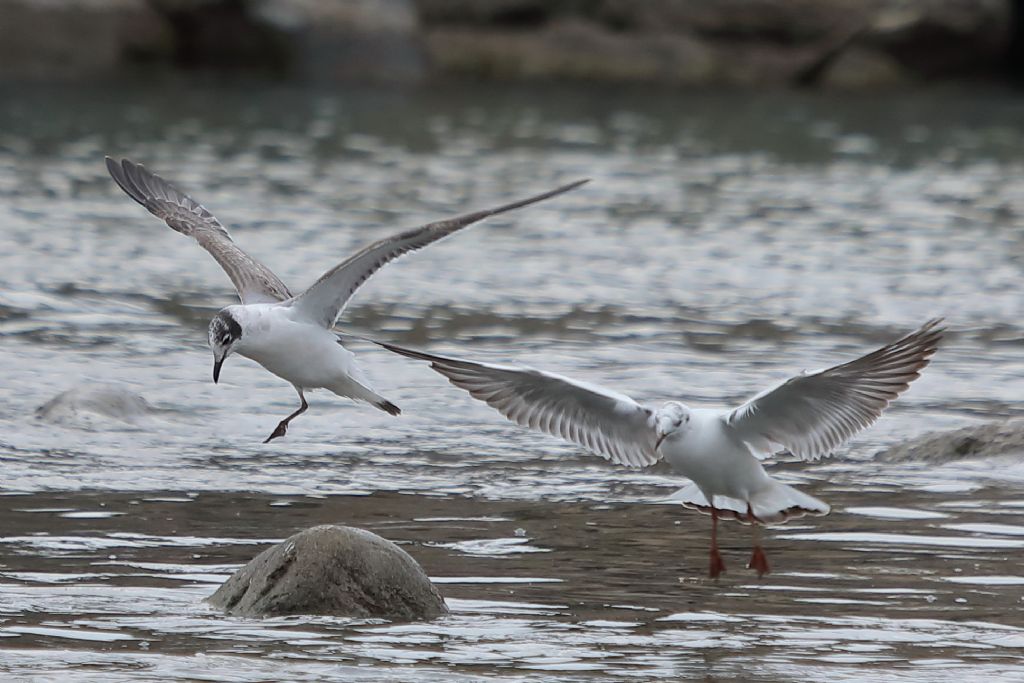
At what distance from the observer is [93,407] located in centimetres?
1076

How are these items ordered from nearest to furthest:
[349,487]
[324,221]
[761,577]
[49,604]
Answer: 1. [49,604]
2. [761,577]
3. [349,487]
4. [324,221]

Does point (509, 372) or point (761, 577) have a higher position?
point (509, 372)

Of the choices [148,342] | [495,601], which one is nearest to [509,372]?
[495,601]

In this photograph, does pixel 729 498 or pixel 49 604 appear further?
pixel 729 498

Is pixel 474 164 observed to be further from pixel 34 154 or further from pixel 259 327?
pixel 259 327

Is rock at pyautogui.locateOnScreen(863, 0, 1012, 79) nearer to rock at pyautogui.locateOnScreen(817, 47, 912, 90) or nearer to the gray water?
rock at pyautogui.locateOnScreen(817, 47, 912, 90)

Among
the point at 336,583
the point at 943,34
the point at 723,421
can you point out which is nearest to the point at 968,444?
the point at 723,421

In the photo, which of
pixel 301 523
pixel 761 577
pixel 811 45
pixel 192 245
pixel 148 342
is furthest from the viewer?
pixel 811 45

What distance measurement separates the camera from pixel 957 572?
798 centimetres

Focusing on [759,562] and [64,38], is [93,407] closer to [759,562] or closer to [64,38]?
[759,562]

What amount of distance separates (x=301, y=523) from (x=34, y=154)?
50.0 feet

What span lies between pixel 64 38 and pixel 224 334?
2388cm

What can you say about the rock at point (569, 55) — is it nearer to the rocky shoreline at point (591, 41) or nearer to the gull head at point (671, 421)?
the rocky shoreline at point (591, 41)

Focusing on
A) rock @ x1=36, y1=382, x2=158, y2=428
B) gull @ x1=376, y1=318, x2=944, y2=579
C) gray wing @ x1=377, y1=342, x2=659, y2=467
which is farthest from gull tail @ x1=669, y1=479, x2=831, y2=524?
rock @ x1=36, y1=382, x2=158, y2=428
